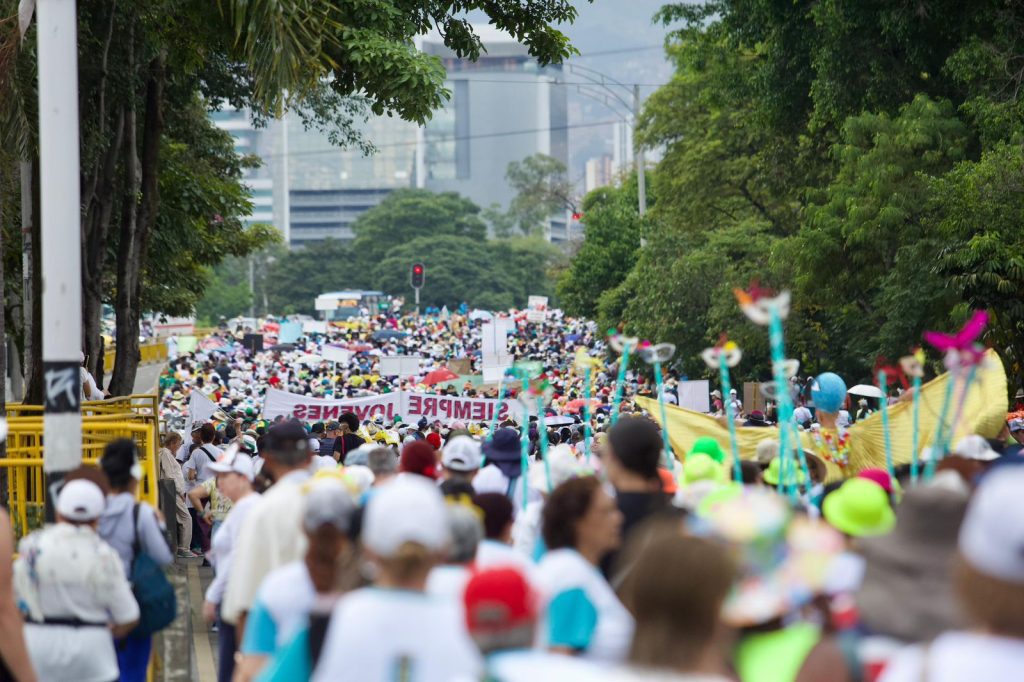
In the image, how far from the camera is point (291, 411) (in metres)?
22.4

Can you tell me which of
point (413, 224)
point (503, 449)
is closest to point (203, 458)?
point (503, 449)

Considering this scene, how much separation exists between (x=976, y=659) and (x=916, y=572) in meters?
1.11

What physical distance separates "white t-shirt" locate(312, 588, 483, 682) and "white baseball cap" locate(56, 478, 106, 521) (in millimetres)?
2562

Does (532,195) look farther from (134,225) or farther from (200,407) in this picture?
(134,225)

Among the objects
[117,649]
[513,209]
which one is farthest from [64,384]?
[513,209]

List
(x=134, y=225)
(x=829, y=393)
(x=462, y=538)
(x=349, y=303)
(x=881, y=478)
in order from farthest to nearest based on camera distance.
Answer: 1. (x=349, y=303)
2. (x=134, y=225)
3. (x=829, y=393)
4. (x=881, y=478)
5. (x=462, y=538)

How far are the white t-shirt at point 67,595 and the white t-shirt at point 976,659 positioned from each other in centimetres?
375

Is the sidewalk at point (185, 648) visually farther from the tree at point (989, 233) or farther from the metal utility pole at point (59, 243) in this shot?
the tree at point (989, 233)

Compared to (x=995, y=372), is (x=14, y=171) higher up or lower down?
higher up

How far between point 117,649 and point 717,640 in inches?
163

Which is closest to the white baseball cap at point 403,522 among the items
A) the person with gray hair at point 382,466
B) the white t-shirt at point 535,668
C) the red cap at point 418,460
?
the white t-shirt at point 535,668

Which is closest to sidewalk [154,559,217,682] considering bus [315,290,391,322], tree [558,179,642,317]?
tree [558,179,642,317]

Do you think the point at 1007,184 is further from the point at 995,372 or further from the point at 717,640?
the point at 717,640

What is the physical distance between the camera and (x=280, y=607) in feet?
15.1
